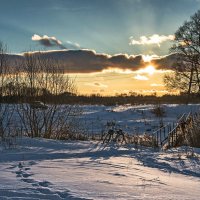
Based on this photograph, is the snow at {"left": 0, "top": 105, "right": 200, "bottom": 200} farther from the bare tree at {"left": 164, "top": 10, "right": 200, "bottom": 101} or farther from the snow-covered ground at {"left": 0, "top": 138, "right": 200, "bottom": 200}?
the bare tree at {"left": 164, "top": 10, "right": 200, "bottom": 101}

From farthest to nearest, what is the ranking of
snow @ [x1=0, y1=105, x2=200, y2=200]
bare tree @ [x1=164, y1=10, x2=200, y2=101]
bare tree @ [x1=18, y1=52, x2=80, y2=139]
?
bare tree @ [x1=164, y1=10, x2=200, y2=101] → bare tree @ [x1=18, y1=52, x2=80, y2=139] → snow @ [x1=0, y1=105, x2=200, y2=200]

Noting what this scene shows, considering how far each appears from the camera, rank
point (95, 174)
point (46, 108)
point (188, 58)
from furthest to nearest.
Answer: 1. point (188, 58)
2. point (46, 108)
3. point (95, 174)

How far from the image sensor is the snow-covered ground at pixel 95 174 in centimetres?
454

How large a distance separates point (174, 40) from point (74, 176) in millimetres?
32015

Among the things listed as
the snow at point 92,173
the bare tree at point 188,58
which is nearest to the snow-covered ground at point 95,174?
the snow at point 92,173

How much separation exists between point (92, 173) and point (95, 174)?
0.30ft

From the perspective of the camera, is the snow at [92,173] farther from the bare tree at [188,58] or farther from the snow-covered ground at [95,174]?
the bare tree at [188,58]

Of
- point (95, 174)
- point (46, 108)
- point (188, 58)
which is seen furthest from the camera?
point (188, 58)

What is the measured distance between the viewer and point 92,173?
19.5 ft

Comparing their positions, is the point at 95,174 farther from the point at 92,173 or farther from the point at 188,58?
the point at 188,58

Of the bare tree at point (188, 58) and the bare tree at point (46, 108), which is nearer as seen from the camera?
the bare tree at point (46, 108)

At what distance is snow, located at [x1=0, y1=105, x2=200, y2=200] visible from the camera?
14.9 ft

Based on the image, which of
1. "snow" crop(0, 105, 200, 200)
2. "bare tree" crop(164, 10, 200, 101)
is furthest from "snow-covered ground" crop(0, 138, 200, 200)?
"bare tree" crop(164, 10, 200, 101)

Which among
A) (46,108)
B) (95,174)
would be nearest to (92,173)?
(95,174)
